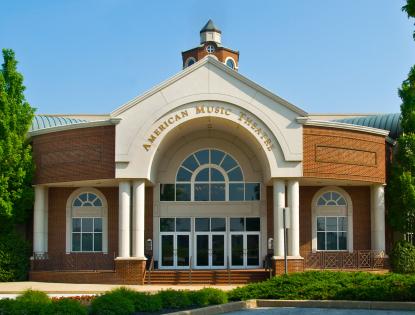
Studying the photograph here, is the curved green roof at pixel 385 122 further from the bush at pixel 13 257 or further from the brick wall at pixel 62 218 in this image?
the bush at pixel 13 257

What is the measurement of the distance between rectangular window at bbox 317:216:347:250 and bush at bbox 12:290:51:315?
21165mm

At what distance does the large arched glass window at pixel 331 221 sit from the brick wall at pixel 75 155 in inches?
426

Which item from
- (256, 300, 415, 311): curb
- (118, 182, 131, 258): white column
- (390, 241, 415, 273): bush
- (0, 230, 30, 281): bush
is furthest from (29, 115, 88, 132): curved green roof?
(256, 300, 415, 311): curb

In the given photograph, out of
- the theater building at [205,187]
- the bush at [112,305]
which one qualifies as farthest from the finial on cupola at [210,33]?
the bush at [112,305]

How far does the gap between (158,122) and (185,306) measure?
14.7 m

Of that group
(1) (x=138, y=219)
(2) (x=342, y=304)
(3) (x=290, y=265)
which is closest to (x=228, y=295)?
(2) (x=342, y=304)

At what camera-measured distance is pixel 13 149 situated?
34.0m

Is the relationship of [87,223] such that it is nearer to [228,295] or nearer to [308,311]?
[228,295]

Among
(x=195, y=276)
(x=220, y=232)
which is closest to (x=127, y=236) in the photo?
(x=195, y=276)

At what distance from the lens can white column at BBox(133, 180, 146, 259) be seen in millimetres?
32656

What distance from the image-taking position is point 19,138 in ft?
114

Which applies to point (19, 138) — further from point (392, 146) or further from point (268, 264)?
point (392, 146)

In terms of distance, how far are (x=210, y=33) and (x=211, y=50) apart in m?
1.60

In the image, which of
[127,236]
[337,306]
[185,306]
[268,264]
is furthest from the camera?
[268,264]
